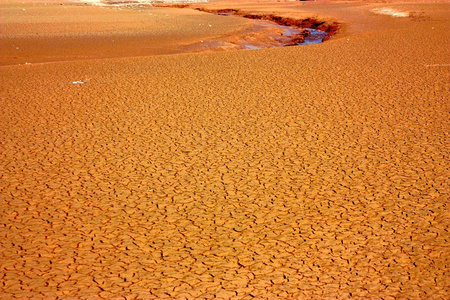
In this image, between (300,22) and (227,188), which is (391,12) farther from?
(227,188)

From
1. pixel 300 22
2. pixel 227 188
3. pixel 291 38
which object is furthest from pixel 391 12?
pixel 227 188

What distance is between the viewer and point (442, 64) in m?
9.48

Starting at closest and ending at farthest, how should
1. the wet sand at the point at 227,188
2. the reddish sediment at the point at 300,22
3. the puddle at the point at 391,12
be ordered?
the wet sand at the point at 227,188 → the reddish sediment at the point at 300,22 → the puddle at the point at 391,12

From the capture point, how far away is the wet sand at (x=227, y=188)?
10.1 feet

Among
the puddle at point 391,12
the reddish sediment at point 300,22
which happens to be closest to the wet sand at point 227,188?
the reddish sediment at point 300,22

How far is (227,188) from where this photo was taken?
4344mm

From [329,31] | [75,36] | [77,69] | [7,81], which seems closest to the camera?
[7,81]

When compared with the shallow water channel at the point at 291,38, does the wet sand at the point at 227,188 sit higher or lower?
lower

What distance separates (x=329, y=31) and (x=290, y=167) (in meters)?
15.9

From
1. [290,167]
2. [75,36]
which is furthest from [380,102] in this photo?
[75,36]

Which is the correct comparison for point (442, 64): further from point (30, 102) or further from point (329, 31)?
point (329, 31)

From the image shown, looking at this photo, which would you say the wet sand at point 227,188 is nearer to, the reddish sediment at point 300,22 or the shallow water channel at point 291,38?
the shallow water channel at point 291,38

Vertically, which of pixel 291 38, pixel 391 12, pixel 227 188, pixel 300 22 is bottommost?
pixel 227 188

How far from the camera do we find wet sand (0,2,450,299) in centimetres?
308
